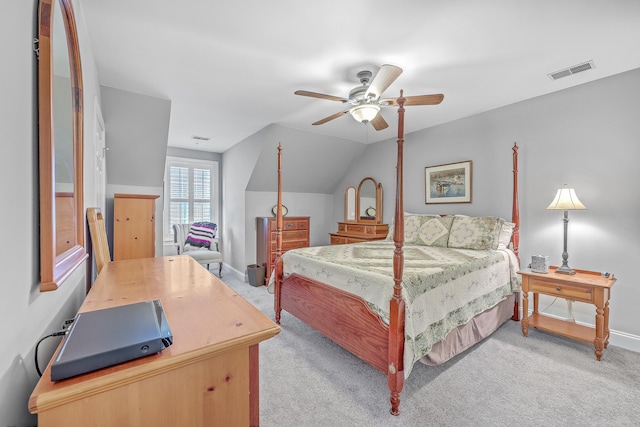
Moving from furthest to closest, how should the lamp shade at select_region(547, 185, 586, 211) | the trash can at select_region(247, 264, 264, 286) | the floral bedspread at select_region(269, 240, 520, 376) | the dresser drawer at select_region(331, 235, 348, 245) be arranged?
1. the dresser drawer at select_region(331, 235, 348, 245)
2. the trash can at select_region(247, 264, 264, 286)
3. the lamp shade at select_region(547, 185, 586, 211)
4. the floral bedspread at select_region(269, 240, 520, 376)

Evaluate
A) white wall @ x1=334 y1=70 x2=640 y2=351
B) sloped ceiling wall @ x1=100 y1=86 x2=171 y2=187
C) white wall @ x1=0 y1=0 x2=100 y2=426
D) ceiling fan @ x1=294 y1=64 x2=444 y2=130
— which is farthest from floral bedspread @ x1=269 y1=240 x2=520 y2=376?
sloped ceiling wall @ x1=100 y1=86 x2=171 y2=187

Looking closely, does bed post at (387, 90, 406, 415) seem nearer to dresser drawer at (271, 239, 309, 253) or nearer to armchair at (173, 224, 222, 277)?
dresser drawer at (271, 239, 309, 253)

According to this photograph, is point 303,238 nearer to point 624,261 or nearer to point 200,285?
point 200,285

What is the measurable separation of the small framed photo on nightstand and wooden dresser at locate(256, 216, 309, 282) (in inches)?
121

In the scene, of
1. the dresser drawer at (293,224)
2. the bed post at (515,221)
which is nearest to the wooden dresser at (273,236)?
the dresser drawer at (293,224)

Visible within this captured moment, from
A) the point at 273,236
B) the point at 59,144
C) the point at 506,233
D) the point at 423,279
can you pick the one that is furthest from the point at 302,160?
the point at 59,144

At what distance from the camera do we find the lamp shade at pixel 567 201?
2510mm

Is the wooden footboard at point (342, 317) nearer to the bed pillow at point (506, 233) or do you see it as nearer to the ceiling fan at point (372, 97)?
the ceiling fan at point (372, 97)

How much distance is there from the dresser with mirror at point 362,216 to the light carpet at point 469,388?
2.21 m

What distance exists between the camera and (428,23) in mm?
1804

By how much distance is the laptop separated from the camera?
0.60m

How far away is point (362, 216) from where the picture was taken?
195 inches

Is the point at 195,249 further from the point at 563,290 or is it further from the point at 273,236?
the point at 563,290

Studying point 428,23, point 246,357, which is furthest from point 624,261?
point 246,357
